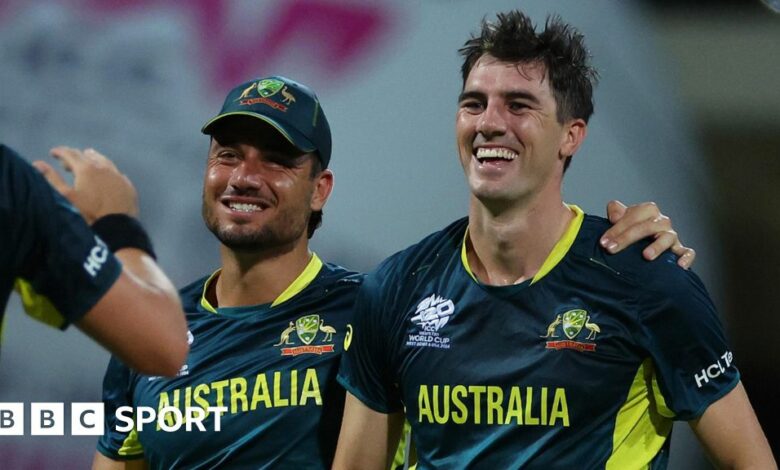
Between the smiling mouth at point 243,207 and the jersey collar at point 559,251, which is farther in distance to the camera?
the smiling mouth at point 243,207

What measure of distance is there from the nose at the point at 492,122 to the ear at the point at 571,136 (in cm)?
16

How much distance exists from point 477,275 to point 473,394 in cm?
27

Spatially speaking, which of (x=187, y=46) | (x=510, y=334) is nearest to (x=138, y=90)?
(x=187, y=46)

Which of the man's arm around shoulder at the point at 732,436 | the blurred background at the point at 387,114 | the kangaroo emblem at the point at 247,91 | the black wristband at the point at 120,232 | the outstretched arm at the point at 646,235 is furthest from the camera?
the blurred background at the point at 387,114

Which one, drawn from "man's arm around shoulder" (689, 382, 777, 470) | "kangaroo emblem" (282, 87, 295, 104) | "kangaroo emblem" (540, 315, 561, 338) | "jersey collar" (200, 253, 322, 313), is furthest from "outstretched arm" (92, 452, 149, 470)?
"man's arm around shoulder" (689, 382, 777, 470)

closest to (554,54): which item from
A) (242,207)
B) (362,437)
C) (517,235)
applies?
(517,235)

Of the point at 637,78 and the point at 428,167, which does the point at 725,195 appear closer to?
the point at 637,78

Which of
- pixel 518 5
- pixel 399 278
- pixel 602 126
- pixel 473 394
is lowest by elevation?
pixel 473 394

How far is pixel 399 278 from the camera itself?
2545 mm

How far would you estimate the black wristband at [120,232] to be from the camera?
70.3 inches

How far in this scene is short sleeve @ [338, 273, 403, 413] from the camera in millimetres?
2510

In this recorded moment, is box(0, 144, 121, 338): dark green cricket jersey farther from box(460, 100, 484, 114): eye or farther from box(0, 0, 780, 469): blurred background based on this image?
box(0, 0, 780, 469): blurred background

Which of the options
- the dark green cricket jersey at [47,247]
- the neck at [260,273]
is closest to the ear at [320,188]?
the neck at [260,273]

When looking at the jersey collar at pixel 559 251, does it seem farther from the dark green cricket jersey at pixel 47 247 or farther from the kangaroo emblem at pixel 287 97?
the dark green cricket jersey at pixel 47 247
